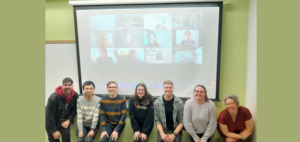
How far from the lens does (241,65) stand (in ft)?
10.1

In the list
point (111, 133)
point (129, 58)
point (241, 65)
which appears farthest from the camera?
point (129, 58)

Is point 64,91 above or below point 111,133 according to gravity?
above

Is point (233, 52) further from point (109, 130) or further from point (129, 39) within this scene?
point (109, 130)

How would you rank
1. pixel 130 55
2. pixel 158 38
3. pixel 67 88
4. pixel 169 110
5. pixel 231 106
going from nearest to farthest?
pixel 231 106, pixel 169 110, pixel 67 88, pixel 158 38, pixel 130 55

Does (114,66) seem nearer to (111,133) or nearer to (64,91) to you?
(64,91)

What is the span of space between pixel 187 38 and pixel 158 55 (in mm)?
579

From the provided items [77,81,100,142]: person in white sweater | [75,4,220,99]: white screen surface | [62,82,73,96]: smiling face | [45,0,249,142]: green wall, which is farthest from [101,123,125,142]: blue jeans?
[62,82,73,96]: smiling face

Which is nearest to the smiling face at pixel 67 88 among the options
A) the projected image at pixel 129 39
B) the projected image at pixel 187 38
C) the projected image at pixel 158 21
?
the projected image at pixel 129 39

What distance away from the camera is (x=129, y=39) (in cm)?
324

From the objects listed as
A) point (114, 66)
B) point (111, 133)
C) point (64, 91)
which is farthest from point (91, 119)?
point (114, 66)

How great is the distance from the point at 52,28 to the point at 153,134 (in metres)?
2.73

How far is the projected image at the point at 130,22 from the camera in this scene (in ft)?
10.5

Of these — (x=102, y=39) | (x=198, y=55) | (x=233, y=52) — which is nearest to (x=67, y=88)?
(x=102, y=39)

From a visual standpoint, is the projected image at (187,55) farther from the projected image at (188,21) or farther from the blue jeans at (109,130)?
the blue jeans at (109,130)
